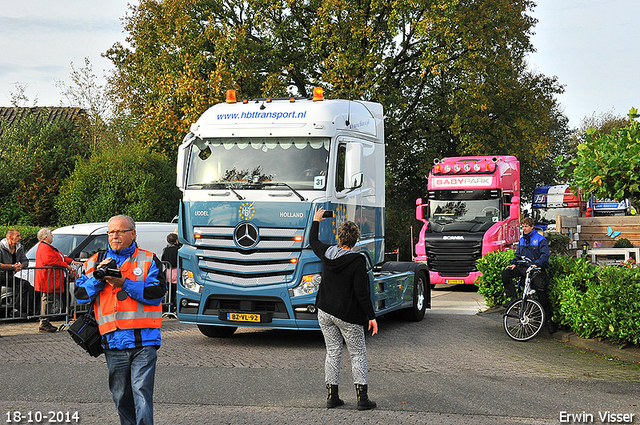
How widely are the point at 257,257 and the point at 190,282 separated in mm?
1154

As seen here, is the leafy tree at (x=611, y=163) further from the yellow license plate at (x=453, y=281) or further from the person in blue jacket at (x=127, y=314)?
the yellow license plate at (x=453, y=281)

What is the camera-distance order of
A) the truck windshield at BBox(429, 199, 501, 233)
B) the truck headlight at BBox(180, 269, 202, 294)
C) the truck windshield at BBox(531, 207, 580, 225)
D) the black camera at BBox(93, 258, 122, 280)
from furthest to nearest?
the truck windshield at BBox(531, 207, 580, 225)
the truck windshield at BBox(429, 199, 501, 233)
the truck headlight at BBox(180, 269, 202, 294)
the black camera at BBox(93, 258, 122, 280)

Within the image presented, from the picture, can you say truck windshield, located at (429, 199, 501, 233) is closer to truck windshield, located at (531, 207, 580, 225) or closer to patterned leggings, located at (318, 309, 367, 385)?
truck windshield, located at (531, 207, 580, 225)

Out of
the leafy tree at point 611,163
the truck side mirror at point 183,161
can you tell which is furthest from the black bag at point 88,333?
the leafy tree at point 611,163

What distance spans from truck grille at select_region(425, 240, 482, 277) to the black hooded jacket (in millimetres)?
12134

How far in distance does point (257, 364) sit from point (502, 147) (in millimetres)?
19290

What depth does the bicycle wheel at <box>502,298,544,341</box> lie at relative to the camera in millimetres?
10430

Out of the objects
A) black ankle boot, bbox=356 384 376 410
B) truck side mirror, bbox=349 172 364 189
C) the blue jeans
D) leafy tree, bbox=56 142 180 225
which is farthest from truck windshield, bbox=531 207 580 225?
the blue jeans

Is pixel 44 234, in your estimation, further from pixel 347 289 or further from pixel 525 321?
pixel 525 321

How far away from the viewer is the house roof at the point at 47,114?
2670cm

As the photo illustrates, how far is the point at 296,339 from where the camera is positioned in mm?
10703

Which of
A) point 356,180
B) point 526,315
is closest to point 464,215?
point 526,315

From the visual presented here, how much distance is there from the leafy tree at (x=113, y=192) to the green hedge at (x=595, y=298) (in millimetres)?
12808

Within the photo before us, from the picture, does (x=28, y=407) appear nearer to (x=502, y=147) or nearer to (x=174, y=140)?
(x=174, y=140)
